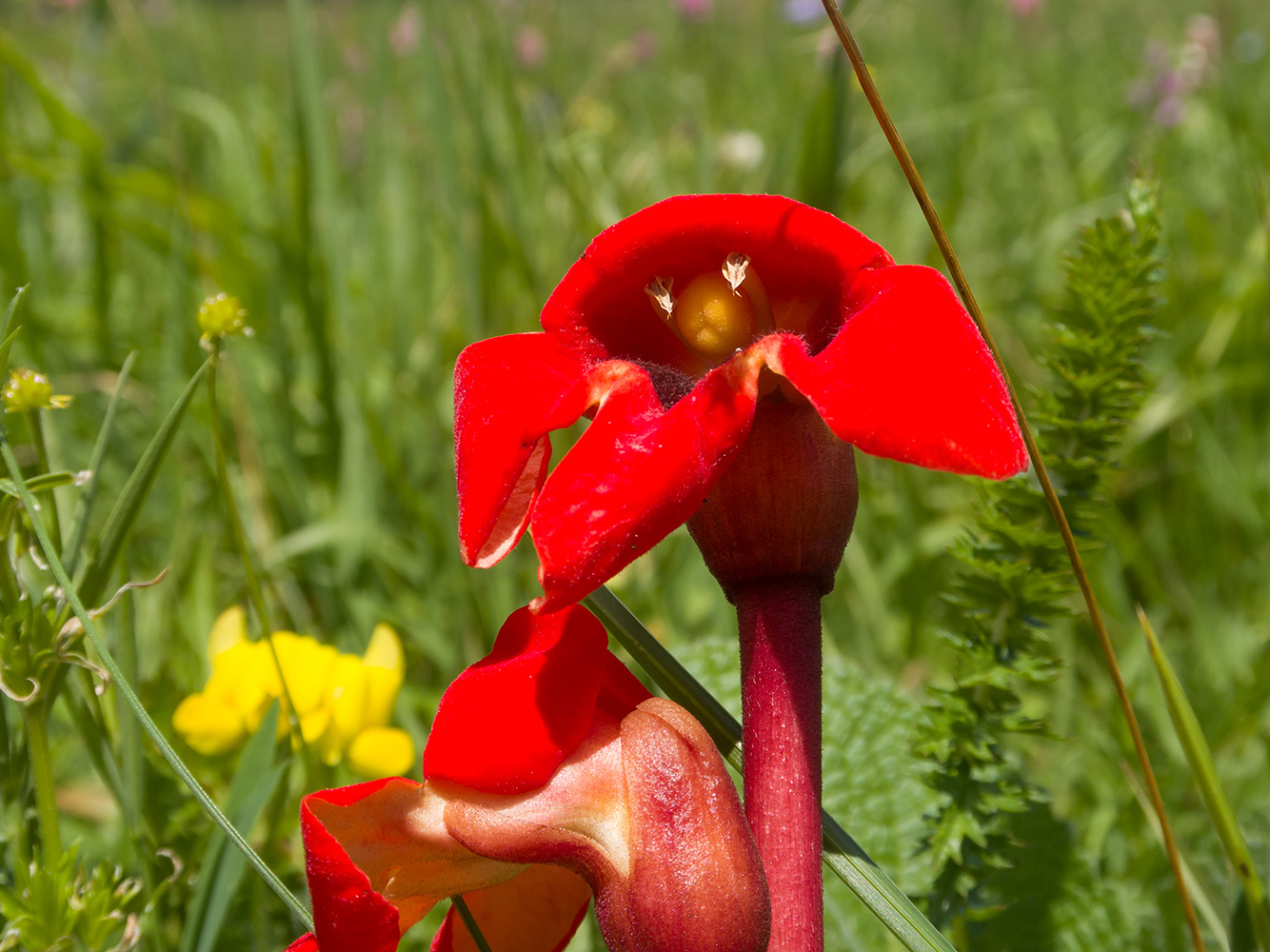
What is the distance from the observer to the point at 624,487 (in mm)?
590

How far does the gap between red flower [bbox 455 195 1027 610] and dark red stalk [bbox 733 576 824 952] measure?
121 millimetres

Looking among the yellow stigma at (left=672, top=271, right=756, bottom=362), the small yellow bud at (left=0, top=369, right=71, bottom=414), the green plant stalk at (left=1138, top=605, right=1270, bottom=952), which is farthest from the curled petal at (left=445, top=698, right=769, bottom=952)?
the small yellow bud at (left=0, top=369, right=71, bottom=414)

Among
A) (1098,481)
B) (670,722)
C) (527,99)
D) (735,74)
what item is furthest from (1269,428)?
(735,74)

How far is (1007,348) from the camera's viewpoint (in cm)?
234

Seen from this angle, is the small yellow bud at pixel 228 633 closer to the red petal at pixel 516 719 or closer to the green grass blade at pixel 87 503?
the green grass blade at pixel 87 503

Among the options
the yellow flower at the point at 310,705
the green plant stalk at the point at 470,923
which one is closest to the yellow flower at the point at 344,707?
the yellow flower at the point at 310,705

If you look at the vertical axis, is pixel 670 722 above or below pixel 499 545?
below

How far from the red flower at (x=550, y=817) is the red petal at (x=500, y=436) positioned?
62mm

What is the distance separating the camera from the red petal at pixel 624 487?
22.9 inches

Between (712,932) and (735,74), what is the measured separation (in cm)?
482

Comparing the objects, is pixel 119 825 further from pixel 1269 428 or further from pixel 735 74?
pixel 735 74

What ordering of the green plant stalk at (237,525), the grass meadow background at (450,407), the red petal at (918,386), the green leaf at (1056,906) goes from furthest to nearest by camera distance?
the grass meadow background at (450,407), the green leaf at (1056,906), the green plant stalk at (237,525), the red petal at (918,386)

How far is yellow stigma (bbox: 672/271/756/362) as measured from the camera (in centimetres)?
76

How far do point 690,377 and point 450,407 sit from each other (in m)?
1.43
